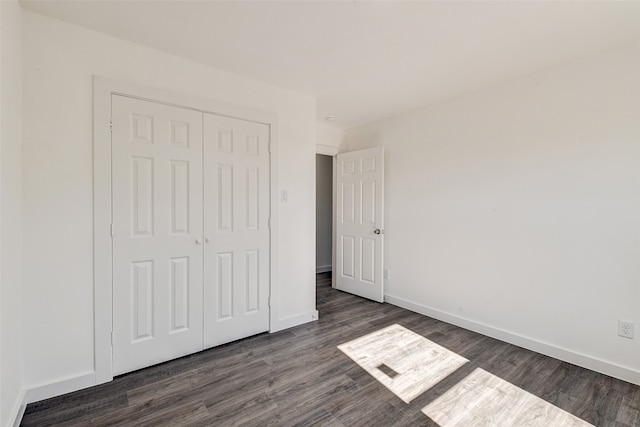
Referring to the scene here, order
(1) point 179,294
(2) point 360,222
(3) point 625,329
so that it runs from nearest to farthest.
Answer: (3) point 625,329
(1) point 179,294
(2) point 360,222

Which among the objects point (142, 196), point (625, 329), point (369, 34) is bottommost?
point (625, 329)

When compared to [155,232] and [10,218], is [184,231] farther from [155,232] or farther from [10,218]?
[10,218]

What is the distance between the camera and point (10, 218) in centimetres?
155

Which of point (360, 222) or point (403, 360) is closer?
point (403, 360)

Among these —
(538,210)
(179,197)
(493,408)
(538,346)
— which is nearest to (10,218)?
(179,197)

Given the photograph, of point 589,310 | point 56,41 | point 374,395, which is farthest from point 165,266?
point 589,310

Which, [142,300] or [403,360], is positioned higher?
[142,300]

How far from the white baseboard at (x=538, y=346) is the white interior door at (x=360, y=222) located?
26.9 inches

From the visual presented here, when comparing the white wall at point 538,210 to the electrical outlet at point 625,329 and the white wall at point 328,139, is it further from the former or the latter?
the white wall at point 328,139

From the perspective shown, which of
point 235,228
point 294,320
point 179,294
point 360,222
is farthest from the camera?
point 360,222

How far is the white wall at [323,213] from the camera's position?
5.58 metres

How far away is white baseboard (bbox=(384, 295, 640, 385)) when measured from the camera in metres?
2.09

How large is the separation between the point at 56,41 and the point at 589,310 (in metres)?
4.35

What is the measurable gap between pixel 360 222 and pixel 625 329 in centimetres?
262
